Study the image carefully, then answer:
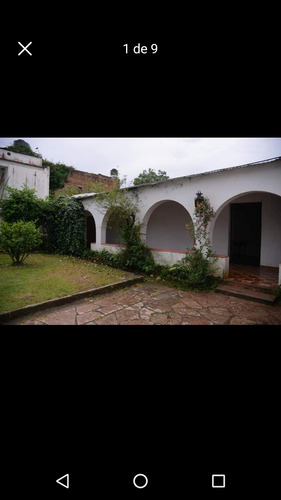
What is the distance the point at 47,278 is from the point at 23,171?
38.6 feet

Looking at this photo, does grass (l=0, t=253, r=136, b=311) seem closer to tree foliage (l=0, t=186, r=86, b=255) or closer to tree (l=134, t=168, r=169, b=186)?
tree foliage (l=0, t=186, r=86, b=255)

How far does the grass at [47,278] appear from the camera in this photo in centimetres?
464

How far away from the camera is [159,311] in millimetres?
4359

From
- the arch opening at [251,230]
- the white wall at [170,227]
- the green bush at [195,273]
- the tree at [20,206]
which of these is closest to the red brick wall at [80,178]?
the tree at [20,206]

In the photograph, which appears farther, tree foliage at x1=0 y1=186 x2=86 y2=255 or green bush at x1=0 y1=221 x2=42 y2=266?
tree foliage at x1=0 y1=186 x2=86 y2=255

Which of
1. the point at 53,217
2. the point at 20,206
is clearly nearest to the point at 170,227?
the point at 53,217

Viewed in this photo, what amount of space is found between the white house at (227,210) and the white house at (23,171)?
7.82 meters

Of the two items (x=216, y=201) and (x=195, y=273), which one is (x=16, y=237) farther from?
(x=216, y=201)

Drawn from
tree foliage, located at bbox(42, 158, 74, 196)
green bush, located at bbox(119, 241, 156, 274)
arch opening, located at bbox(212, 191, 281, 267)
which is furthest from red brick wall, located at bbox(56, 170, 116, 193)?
arch opening, located at bbox(212, 191, 281, 267)

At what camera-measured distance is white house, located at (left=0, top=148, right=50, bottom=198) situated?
14055 millimetres
